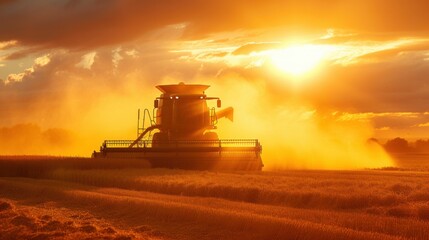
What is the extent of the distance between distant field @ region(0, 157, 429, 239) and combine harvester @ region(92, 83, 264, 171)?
40.5 ft

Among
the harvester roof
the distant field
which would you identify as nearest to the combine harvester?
the harvester roof

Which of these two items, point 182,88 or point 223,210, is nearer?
point 223,210

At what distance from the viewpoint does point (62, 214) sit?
66.5 feet

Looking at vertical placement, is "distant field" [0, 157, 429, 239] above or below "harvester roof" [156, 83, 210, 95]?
below

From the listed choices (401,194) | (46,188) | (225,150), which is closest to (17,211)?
(46,188)

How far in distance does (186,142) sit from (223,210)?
978 inches

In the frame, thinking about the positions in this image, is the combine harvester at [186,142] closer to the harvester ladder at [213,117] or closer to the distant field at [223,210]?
the harvester ladder at [213,117]

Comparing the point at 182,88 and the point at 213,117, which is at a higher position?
the point at 182,88

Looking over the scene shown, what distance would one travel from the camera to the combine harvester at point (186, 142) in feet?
134

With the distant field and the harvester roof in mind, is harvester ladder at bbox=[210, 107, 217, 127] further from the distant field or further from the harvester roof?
the distant field

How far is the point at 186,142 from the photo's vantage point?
4347 centimetres

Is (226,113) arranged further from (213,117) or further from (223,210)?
(223,210)

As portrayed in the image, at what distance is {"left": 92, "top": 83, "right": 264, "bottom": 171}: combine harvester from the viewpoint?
40.8 metres

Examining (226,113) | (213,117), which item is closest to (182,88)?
(213,117)
